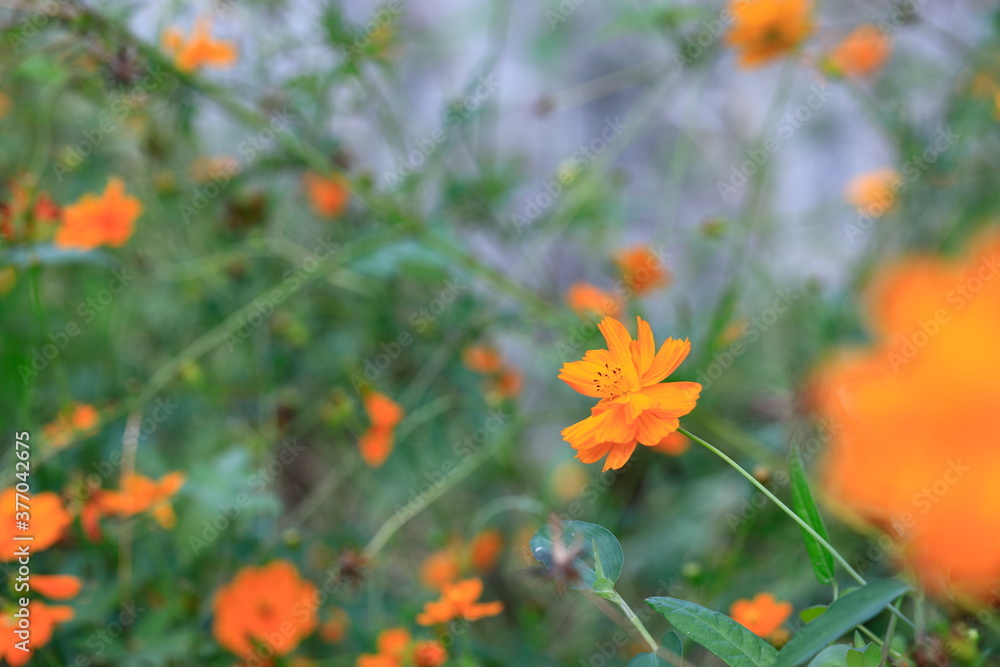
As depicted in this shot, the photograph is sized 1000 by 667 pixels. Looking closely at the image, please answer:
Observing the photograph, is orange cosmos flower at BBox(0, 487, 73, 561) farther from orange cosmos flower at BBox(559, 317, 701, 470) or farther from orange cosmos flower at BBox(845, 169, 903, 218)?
orange cosmos flower at BBox(845, 169, 903, 218)

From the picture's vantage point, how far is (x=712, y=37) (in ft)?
3.02

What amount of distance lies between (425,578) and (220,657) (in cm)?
27

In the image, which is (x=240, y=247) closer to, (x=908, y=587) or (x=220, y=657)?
(x=220, y=657)

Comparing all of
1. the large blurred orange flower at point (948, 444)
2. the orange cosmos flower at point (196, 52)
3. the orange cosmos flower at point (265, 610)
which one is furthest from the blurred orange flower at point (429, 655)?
the orange cosmos flower at point (196, 52)

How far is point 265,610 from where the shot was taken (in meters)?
0.69

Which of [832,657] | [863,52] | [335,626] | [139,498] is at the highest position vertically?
[863,52]

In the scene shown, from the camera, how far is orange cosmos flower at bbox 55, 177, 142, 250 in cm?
73

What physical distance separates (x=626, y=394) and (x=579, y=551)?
9 centimetres

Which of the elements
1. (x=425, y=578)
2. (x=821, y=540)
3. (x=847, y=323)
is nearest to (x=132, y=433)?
(x=425, y=578)

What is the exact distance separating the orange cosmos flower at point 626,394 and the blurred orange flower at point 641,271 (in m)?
0.37

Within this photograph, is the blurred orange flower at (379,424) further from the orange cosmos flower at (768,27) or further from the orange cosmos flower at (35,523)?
the orange cosmos flower at (768,27)

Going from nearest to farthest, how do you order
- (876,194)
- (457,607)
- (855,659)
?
1. (855,659)
2. (457,607)
3. (876,194)

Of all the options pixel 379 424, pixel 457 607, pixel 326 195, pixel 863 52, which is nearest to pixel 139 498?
pixel 379 424

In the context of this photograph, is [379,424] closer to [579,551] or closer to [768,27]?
[579,551]
